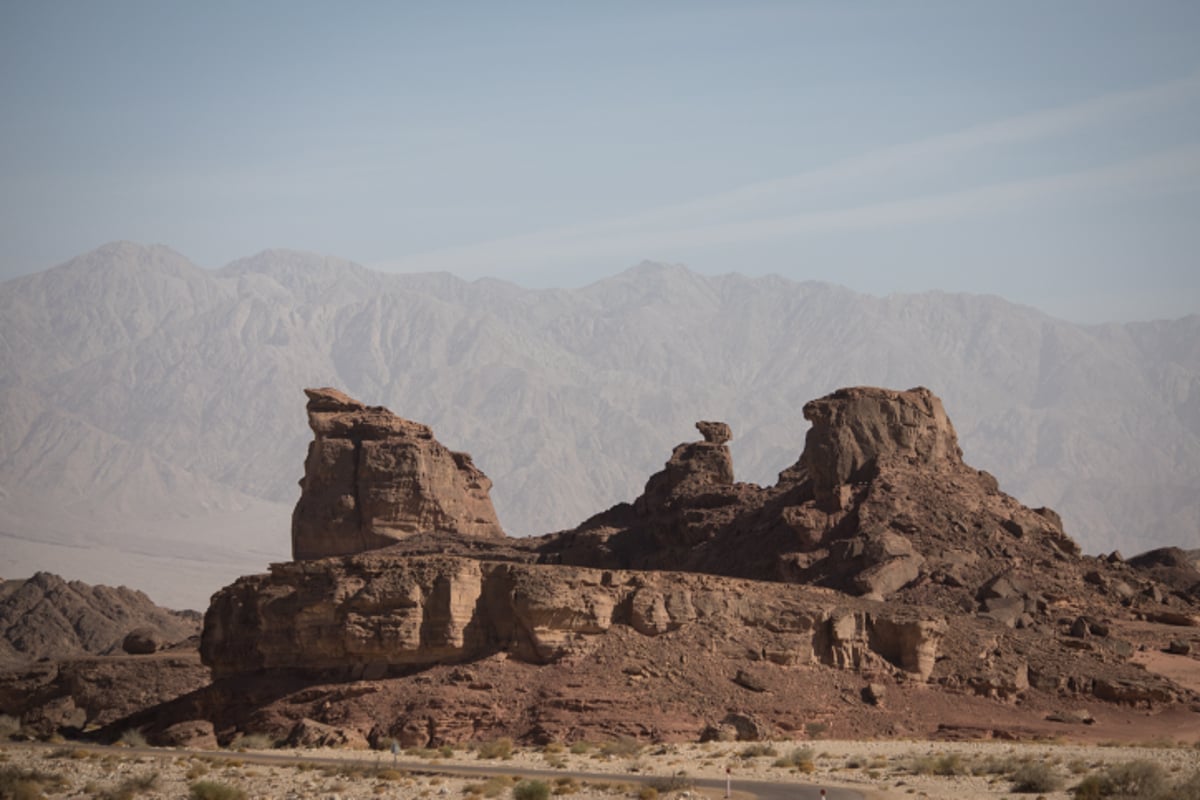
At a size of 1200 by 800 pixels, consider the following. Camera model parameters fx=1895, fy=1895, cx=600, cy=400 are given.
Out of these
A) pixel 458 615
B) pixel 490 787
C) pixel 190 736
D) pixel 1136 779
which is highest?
pixel 458 615

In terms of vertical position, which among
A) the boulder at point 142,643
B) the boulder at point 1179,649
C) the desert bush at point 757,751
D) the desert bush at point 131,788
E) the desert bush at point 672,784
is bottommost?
the desert bush at point 131,788

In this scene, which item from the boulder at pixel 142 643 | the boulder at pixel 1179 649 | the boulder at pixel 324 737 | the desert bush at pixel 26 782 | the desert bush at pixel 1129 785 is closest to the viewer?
the desert bush at pixel 1129 785

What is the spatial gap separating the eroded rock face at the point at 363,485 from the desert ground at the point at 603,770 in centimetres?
3724

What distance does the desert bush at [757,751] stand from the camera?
4938 centimetres

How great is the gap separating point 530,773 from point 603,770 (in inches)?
76.9

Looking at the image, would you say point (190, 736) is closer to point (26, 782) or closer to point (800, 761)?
point (26, 782)

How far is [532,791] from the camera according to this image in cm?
4034

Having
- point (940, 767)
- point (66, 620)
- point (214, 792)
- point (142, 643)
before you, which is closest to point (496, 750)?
point (214, 792)

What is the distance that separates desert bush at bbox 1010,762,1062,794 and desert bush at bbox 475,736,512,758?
43.3ft

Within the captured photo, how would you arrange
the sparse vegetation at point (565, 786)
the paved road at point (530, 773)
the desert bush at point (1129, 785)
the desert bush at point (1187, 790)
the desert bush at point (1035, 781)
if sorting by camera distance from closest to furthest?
the desert bush at point (1187, 790) < the desert bush at point (1129, 785) < the sparse vegetation at point (565, 786) < the paved road at point (530, 773) < the desert bush at point (1035, 781)

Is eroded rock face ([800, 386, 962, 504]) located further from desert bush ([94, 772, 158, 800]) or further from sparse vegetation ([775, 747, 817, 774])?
desert bush ([94, 772, 158, 800])

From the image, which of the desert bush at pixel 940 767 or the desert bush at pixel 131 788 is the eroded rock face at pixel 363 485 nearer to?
the desert bush at pixel 131 788

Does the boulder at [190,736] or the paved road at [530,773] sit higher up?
the boulder at [190,736]

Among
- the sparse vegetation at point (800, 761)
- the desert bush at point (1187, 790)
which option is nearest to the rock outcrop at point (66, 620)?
the sparse vegetation at point (800, 761)
